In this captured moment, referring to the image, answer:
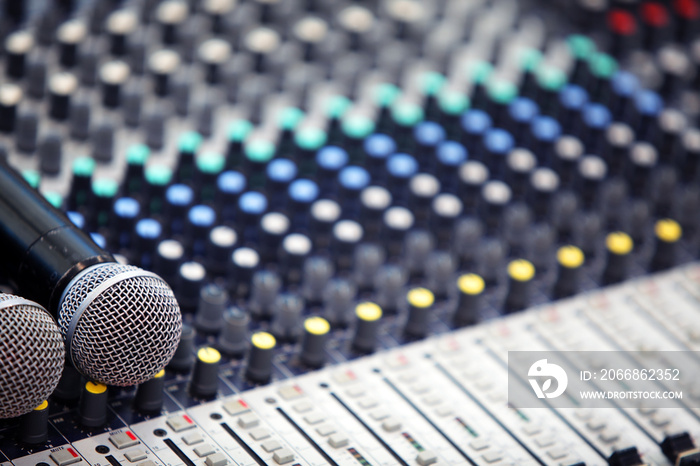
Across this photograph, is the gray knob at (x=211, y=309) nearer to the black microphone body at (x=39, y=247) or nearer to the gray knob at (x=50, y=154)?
the black microphone body at (x=39, y=247)

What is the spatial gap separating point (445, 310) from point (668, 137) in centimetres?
170

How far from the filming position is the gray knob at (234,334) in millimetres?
3918

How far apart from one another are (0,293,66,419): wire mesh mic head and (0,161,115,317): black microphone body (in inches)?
9.1

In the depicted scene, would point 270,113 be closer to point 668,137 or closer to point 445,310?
point 445,310

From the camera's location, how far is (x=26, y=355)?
→ 3.02 metres

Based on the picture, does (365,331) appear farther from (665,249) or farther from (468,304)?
(665,249)

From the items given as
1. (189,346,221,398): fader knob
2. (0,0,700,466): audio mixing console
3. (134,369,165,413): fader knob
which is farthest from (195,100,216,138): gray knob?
(134,369,165,413): fader knob

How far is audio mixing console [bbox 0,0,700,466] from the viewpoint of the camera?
12.3ft

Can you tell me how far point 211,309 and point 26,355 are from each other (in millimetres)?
1034

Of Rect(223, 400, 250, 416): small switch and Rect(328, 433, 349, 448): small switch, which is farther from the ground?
Rect(223, 400, 250, 416): small switch

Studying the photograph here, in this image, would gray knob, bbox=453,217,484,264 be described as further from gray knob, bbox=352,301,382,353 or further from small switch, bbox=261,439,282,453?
small switch, bbox=261,439,282,453

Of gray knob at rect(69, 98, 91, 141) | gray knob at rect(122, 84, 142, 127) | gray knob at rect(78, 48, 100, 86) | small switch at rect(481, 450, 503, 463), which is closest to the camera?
small switch at rect(481, 450, 503, 463)

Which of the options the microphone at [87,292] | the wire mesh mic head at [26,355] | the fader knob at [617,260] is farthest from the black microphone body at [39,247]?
the fader knob at [617,260]

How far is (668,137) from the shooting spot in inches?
210
